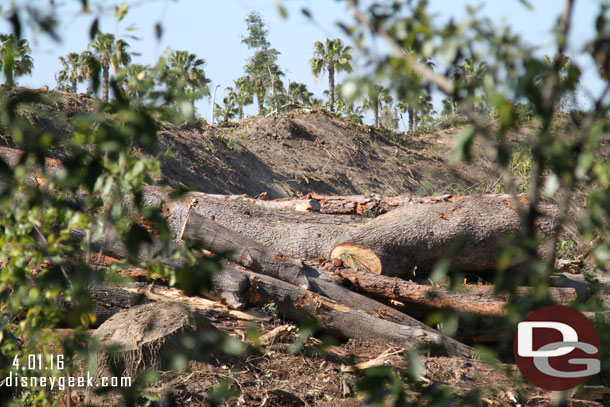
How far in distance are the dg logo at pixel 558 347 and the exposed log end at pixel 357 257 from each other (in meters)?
3.85

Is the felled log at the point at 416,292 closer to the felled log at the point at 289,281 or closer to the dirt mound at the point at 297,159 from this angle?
the felled log at the point at 289,281

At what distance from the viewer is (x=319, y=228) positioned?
7449mm

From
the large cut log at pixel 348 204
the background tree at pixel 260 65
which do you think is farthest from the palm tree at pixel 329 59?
the large cut log at pixel 348 204

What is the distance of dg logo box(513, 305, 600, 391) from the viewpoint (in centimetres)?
153

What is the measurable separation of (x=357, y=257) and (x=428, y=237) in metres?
0.94

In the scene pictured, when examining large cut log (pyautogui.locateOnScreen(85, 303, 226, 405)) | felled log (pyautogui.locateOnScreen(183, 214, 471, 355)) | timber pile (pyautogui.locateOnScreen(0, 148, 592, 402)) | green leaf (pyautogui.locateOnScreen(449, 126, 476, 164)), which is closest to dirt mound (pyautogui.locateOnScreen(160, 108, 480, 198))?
timber pile (pyautogui.locateOnScreen(0, 148, 592, 402))

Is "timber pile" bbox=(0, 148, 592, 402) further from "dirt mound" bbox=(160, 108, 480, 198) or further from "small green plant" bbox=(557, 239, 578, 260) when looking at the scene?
"dirt mound" bbox=(160, 108, 480, 198)

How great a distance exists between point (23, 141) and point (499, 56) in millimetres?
1246

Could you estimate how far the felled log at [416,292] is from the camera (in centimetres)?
606

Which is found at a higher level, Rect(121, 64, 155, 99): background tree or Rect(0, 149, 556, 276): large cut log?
Rect(121, 64, 155, 99): background tree

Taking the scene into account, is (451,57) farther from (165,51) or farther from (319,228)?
(319,228)

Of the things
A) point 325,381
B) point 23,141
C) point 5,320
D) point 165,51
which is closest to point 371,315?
point 325,381

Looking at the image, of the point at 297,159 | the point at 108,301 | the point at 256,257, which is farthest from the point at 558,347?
the point at 297,159

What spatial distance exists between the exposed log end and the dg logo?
12.6ft
